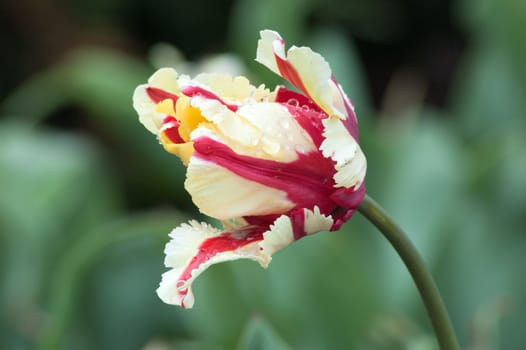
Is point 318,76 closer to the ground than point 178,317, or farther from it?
farther from it

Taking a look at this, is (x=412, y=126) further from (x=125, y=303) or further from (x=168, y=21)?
(x=168, y=21)

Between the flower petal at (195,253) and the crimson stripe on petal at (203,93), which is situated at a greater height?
the crimson stripe on petal at (203,93)

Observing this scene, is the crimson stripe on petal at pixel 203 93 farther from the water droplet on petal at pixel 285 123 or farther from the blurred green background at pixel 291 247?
the blurred green background at pixel 291 247

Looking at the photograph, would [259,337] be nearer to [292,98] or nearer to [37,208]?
[292,98]

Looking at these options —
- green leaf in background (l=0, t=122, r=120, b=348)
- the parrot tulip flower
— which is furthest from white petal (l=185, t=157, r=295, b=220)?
green leaf in background (l=0, t=122, r=120, b=348)

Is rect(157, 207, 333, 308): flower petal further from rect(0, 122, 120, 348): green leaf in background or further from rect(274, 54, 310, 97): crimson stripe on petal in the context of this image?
rect(0, 122, 120, 348): green leaf in background

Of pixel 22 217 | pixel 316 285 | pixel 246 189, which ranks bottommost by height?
pixel 22 217

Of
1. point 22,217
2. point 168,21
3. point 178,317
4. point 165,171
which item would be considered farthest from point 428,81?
point 178,317

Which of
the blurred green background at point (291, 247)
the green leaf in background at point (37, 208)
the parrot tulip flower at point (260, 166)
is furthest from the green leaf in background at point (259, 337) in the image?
the green leaf in background at point (37, 208)
